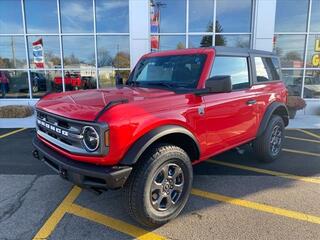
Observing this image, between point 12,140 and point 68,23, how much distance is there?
579 cm

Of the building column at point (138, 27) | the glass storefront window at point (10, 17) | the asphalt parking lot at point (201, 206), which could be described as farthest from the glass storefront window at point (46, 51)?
the asphalt parking lot at point (201, 206)

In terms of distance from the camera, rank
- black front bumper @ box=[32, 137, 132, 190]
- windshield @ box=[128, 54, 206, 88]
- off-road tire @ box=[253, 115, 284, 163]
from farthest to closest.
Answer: off-road tire @ box=[253, 115, 284, 163]
windshield @ box=[128, 54, 206, 88]
black front bumper @ box=[32, 137, 132, 190]

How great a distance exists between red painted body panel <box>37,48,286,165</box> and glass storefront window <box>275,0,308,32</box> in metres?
6.80

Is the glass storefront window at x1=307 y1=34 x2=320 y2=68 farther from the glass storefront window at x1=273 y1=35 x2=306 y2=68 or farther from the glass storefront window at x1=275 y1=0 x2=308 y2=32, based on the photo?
the glass storefront window at x1=275 y1=0 x2=308 y2=32

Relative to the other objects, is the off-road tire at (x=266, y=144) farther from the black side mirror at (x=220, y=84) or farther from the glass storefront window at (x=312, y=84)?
the glass storefront window at (x=312, y=84)

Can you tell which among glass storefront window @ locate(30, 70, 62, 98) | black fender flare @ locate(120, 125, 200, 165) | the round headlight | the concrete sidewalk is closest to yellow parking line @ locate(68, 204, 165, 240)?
black fender flare @ locate(120, 125, 200, 165)

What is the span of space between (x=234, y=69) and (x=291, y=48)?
757cm

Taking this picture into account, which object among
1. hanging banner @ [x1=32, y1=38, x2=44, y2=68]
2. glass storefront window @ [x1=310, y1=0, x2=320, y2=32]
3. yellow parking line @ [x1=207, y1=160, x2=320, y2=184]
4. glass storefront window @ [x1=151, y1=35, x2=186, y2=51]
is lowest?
yellow parking line @ [x1=207, y1=160, x2=320, y2=184]

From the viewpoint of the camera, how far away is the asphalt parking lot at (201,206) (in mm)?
2869

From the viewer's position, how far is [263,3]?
9.16 m

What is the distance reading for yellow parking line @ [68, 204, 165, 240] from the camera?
2.85 meters

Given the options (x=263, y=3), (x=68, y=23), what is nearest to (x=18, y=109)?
(x=68, y=23)

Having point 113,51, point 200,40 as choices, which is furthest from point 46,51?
point 200,40

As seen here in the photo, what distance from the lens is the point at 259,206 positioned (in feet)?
11.0
